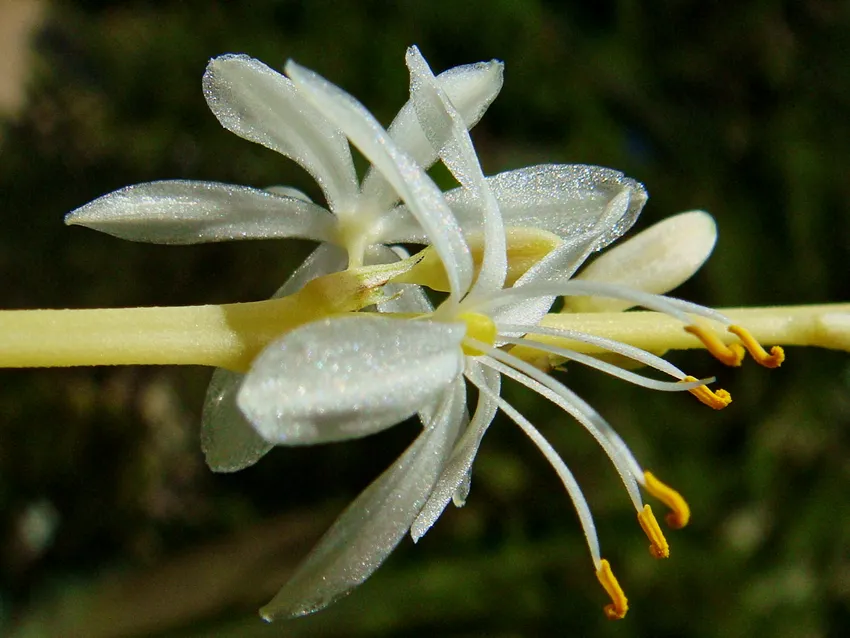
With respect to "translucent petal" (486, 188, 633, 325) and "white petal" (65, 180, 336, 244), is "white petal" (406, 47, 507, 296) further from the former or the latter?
"white petal" (65, 180, 336, 244)

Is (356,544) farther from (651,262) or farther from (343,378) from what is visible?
(651,262)

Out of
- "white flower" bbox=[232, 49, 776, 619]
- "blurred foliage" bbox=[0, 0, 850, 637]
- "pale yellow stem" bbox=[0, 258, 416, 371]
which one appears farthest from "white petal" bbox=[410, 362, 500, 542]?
"blurred foliage" bbox=[0, 0, 850, 637]

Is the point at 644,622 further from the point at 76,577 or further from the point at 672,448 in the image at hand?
the point at 76,577

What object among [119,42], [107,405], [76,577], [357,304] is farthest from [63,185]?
[357,304]

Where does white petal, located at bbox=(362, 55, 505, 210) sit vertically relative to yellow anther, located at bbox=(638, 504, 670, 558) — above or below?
above

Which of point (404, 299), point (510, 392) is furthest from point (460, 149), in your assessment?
point (510, 392)

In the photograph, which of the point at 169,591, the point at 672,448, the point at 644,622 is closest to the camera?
the point at 644,622
